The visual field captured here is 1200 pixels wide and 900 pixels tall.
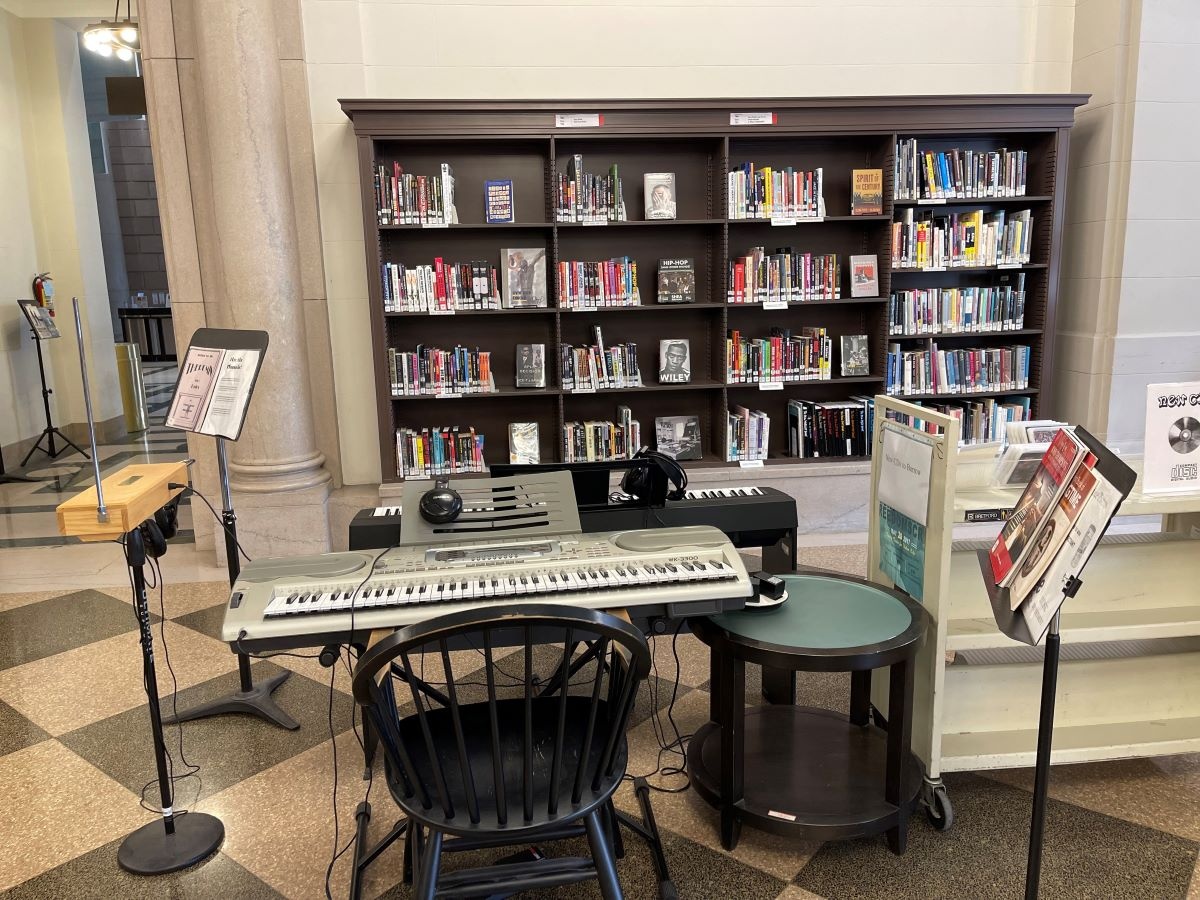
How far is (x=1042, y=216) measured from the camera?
4.41 m

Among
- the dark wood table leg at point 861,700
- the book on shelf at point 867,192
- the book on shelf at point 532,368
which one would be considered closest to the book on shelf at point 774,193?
the book on shelf at point 867,192

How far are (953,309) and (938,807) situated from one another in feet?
9.93

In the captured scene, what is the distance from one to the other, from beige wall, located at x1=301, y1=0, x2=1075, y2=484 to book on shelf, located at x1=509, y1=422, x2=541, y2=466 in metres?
0.72

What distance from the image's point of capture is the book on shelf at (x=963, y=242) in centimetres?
436

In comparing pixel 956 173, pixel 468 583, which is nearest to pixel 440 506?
pixel 468 583

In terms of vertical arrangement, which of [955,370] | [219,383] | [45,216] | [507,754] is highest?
[45,216]

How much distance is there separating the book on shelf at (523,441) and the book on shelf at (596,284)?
633 millimetres

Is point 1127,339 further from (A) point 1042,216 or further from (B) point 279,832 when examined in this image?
(B) point 279,832

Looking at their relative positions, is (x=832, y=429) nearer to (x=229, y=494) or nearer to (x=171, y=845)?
(x=229, y=494)

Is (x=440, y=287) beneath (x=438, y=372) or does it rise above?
above

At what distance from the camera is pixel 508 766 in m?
1.62

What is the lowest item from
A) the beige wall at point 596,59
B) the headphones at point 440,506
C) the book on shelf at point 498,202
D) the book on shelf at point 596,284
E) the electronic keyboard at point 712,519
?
the electronic keyboard at point 712,519

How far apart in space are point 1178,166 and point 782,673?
3.63 metres

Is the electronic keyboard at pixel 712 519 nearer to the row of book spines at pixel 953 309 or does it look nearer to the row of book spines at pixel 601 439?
the row of book spines at pixel 601 439
